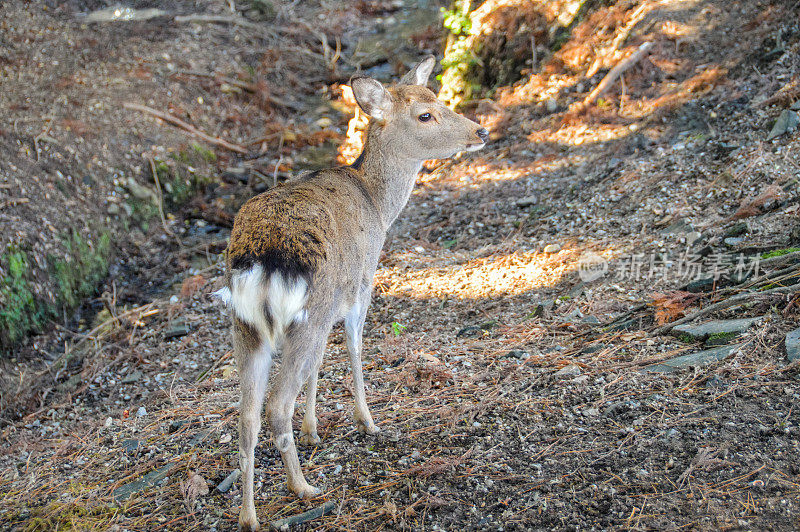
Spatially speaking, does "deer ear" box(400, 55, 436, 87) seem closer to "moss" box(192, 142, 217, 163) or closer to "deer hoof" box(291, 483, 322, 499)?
"deer hoof" box(291, 483, 322, 499)

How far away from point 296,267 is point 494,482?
157 centimetres

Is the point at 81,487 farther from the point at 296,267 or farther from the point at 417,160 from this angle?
the point at 417,160

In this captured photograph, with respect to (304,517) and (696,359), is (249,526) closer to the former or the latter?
(304,517)

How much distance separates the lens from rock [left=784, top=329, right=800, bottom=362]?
412 centimetres

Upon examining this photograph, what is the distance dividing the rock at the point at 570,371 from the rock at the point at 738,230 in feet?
6.78

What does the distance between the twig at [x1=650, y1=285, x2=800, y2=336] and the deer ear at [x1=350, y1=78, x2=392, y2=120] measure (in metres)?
2.50

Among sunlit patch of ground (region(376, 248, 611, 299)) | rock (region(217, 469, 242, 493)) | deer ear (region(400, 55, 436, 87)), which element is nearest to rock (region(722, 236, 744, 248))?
sunlit patch of ground (region(376, 248, 611, 299))

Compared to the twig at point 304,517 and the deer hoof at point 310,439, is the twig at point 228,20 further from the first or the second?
the twig at point 304,517

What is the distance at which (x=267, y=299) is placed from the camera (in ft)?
10.9

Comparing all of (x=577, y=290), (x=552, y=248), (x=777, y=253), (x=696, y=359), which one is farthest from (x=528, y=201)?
(x=696, y=359)

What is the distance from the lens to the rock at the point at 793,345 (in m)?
4.12

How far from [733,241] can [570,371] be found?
202cm

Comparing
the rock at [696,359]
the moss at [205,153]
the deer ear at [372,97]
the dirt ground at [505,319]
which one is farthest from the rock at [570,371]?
the moss at [205,153]

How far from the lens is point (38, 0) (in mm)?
12578
